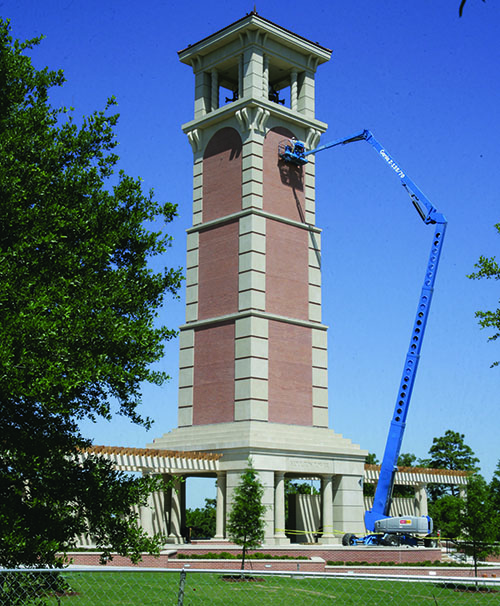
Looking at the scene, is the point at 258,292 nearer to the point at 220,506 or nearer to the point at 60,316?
the point at 220,506

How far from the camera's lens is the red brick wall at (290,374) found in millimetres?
47188

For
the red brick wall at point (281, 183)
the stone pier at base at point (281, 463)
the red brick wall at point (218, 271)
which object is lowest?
the stone pier at base at point (281, 463)

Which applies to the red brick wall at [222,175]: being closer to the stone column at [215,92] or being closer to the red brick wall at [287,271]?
the stone column at [215,92]

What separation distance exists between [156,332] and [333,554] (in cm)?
2869

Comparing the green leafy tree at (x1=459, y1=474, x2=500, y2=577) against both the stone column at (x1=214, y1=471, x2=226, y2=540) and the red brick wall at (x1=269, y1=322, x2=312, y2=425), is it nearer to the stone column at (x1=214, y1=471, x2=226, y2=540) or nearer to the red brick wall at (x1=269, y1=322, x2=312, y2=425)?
the red brick wall at (x1=269, y1=322, x2=312, y2=425)

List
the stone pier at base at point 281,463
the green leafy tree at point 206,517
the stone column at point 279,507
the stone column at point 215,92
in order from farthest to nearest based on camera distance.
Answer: the green leafy tree at point 206,517 → the stone column at point 215,92 → the stone column at point 279,507 → the stone pier at base at point 281,463

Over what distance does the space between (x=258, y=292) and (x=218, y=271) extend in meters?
3.71

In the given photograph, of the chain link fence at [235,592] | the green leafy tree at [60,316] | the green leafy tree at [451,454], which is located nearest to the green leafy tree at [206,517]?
the green leafy tree at [451,454]

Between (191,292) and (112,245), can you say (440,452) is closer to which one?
(191,292)

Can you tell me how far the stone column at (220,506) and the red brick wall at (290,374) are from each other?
14.6ft

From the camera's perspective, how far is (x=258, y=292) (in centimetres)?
4741

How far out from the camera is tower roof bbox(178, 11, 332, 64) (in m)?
50.0

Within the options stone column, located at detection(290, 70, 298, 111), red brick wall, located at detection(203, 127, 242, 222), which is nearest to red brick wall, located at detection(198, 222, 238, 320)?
red brick wall, located at detection(203, 127, 242, 222)

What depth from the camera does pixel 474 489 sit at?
3975 cm
